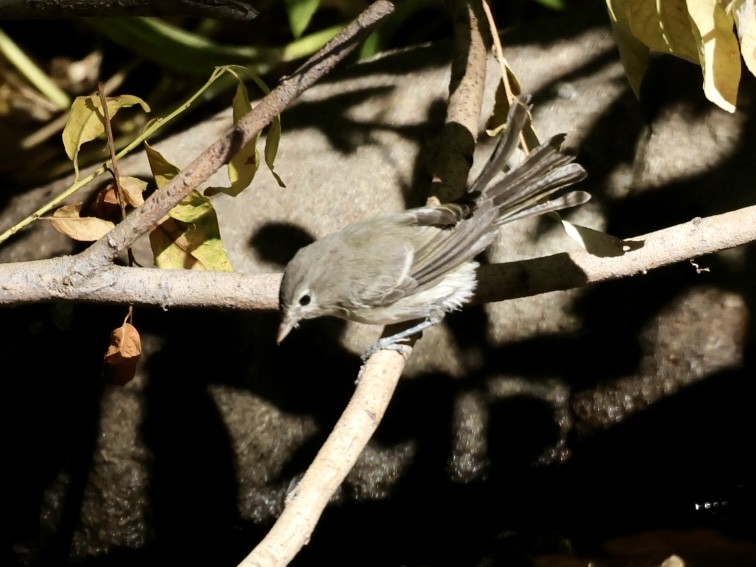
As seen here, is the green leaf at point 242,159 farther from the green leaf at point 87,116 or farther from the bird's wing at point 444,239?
the bird's wing at point 444,239

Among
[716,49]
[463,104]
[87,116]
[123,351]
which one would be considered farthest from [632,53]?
[123,351]

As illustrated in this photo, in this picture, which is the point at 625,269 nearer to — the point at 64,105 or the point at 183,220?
the point at 183,220

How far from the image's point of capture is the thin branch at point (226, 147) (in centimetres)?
212

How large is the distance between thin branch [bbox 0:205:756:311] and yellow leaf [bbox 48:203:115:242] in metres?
0.22

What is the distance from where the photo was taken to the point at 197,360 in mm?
3043

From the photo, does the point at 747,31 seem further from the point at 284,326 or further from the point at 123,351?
the point at 123,351

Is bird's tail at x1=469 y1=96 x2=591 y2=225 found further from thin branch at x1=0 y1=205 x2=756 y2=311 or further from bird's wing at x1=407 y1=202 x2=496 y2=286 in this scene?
thin branch at x1=0 y1=205 x2=756 y2=311

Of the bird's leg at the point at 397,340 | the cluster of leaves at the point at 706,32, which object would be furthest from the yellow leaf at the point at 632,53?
the bird's leg at the point at 397,340

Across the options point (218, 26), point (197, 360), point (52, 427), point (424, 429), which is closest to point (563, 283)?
point (424, 429)

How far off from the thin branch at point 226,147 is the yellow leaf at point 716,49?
0.69 metres

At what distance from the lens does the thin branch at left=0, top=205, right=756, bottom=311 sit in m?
2.22

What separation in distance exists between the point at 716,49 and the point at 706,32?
54 millimetres

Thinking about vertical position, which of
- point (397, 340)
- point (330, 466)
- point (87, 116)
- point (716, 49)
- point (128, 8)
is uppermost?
point (128, 8)

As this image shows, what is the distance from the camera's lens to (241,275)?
2326mm
